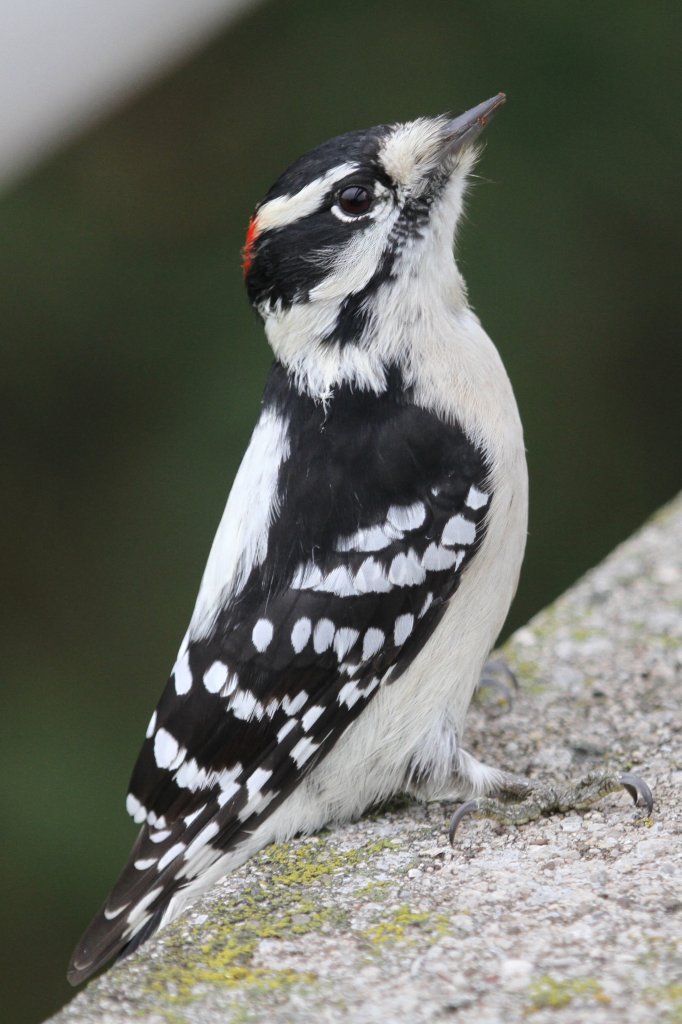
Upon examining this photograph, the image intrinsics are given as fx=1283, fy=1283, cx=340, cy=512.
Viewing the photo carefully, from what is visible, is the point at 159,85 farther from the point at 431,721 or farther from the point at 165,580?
the point at 431,721

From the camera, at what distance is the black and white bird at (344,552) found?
284cm

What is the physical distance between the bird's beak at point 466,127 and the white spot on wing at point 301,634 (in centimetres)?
121

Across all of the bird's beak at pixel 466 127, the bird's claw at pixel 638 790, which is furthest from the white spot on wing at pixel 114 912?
the bird's beak at pixel 466 127

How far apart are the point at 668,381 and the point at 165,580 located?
8.03 feet

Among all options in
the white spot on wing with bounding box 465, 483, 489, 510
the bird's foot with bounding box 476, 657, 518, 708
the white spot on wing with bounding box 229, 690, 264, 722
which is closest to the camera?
the white spot on wing with bounding box 229, 690, 264, 722

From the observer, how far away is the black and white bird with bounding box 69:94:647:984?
2842 mm

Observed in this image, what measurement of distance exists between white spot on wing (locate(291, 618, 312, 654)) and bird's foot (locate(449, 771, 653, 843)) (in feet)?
1.63

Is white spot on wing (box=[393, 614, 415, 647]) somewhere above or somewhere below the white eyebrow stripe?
below

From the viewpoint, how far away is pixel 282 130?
5.35 m

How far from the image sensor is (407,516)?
2924 mm

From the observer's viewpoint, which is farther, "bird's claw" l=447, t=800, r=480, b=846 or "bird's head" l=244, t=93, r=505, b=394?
"bird's head" l=244, t=93, r=505, b=394

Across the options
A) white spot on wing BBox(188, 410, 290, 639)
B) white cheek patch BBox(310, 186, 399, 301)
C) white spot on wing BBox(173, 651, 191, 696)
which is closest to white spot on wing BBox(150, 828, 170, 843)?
white spot on wing BBox(173, 651, 191, 696)

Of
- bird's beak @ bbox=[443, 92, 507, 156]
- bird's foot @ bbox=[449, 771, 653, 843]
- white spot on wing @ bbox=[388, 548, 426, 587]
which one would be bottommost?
bird's foot @ bbox=[449, 771, 653, 843]

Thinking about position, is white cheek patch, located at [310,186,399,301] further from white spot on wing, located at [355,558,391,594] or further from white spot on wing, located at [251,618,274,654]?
white spot on wing, located at [251,618,274,654]
